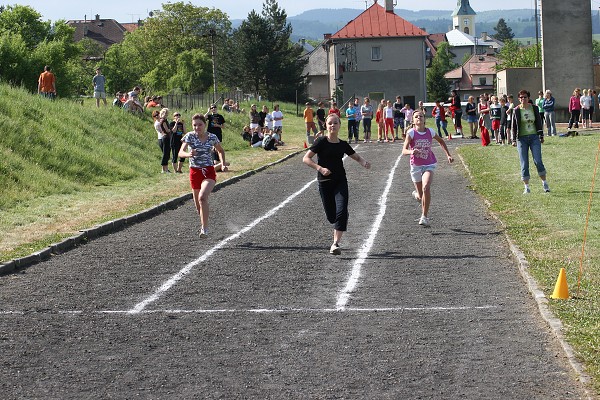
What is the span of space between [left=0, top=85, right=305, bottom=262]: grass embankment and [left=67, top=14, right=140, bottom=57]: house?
137647 millimetres

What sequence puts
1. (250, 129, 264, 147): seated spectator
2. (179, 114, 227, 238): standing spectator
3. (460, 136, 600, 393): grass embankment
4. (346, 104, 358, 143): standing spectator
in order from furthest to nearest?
(346, 104, 358, 143): standing spectator < (250, 129, 264, 147): seated spectator < (179, 114, 227, 238): standing spectator < (460, 136, 600, 393): grass embankment

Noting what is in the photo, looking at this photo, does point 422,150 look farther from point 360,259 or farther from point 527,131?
point 527,131

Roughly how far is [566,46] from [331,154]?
131 feet

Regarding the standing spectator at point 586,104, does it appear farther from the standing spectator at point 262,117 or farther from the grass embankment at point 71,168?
the standing spectator at point 262,117

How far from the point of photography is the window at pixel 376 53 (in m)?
95.6

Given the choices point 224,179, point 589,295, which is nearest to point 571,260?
point 589,295

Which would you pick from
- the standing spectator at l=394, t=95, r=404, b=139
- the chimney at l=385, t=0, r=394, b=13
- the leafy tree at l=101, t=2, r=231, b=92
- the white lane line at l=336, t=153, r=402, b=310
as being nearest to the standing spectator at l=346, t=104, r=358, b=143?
the standing spectator at l=394, t=95, r=404, b=139

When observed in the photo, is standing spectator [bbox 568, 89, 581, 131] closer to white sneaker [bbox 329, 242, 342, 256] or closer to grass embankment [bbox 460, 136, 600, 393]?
grass embankment [bbox 460, 136, 600, 393]

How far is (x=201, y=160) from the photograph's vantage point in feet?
49.8

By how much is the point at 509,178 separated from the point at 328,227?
833cm

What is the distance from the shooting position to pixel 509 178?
23203mm

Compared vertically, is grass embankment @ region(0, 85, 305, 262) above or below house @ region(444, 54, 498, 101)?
below

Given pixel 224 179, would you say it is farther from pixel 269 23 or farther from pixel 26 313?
→ pixel 269 23

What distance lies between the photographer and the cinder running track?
7152 millimetres
